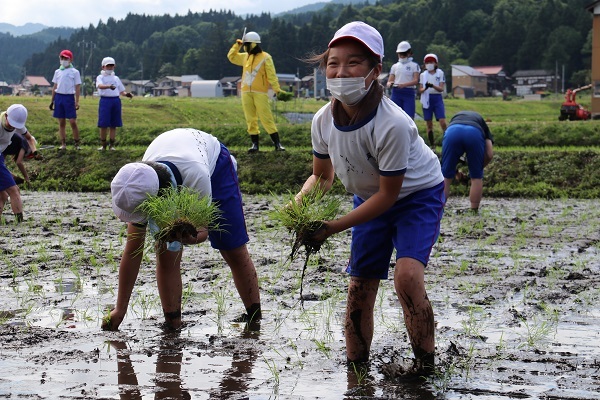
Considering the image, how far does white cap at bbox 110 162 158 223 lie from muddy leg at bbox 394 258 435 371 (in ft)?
4.50

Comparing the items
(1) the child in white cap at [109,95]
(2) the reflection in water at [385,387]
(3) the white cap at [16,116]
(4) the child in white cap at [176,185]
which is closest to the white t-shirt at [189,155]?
(4) the child in white cap at [176,185]

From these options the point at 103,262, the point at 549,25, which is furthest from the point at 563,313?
the point at 549,25

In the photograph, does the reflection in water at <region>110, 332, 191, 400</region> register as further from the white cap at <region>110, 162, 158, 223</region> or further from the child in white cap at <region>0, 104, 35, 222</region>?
the child in white cap at <region>0, 104, 35, 222</region>

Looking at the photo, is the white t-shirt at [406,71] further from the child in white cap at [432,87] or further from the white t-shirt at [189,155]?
the white t-shirt at [189,155]

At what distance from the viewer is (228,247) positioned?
592cm

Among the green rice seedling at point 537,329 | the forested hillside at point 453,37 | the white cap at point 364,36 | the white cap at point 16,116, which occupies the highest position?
the forested hillside at point 453,37

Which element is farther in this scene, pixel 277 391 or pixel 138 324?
pixel 138 324

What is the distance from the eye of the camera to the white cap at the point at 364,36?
4430mm

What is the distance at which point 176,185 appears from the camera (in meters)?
5.19

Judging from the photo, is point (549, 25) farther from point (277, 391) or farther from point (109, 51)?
point (277, 391)

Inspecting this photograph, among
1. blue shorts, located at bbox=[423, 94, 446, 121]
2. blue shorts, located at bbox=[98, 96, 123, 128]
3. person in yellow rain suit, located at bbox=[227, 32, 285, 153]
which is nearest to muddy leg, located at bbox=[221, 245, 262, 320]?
person in yellow rain suit, located at bbox=[227, 32, 285, 153]

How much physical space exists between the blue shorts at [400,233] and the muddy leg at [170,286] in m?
1.33

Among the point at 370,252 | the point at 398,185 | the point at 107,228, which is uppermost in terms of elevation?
the point at 398,185

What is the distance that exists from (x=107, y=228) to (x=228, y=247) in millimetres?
5268
